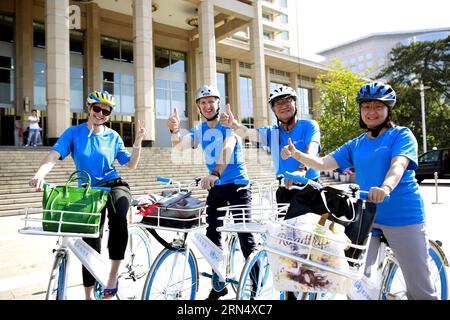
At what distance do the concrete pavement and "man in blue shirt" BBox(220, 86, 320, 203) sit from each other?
147 centimetres

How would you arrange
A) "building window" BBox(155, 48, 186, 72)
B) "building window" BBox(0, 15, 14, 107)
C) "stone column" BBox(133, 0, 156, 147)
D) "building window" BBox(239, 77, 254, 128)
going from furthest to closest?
"building window" BBox(239, 77, 254, 128) → "building window" BBox(155, 48, 186, 72) → "building window" BBox(0, 15, 14, 107) → "stone column" BBox(133, 0, 156, 147)

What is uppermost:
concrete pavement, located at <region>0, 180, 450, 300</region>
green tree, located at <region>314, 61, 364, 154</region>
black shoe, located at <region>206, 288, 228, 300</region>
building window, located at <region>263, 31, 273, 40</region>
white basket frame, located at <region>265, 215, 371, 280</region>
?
building window, located at <region>263, 31, 273, 40</region>

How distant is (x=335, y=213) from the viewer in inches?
79.1

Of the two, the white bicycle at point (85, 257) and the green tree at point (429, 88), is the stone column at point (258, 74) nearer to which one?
the green tree at point (429, 88)

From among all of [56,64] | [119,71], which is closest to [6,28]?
[119,71]

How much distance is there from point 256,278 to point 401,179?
1403 mm

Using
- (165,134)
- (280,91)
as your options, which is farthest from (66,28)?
(280,91)

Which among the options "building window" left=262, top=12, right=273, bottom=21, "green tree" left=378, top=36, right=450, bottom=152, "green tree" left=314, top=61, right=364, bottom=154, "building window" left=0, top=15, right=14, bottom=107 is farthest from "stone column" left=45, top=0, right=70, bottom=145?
"building window" left=262, top=12, right=273, bottom=21

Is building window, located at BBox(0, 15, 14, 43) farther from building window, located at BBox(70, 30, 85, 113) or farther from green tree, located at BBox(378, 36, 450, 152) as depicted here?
green tree, located at BBox(378, 36, 450, 152)

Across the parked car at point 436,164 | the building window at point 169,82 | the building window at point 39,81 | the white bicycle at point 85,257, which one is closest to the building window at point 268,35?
the building window at point 169,82

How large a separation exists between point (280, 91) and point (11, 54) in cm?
2719

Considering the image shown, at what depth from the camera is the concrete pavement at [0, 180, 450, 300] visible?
3955 mm

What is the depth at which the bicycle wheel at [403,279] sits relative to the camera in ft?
8.15
